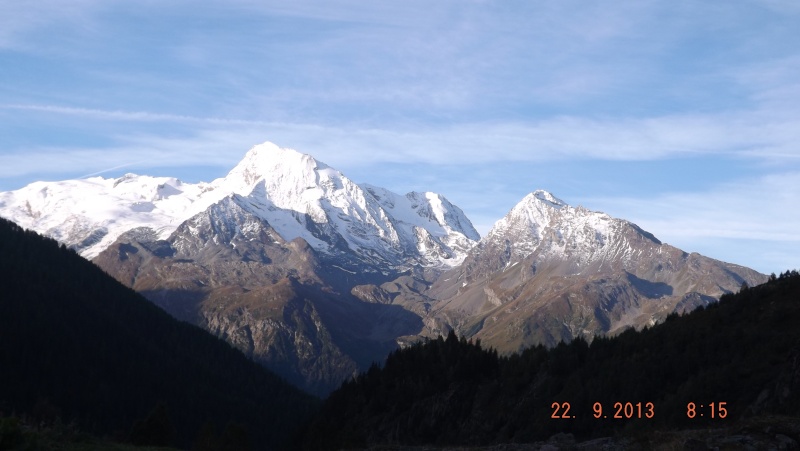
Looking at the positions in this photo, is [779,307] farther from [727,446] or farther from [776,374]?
[727,446]

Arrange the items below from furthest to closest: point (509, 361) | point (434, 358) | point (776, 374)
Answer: point (434, 358) → point (509, 361) → point (776, 374)

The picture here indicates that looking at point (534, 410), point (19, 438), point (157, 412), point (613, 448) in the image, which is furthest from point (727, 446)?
point (534, 410)

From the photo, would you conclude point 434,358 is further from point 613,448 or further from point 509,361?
point 613,448

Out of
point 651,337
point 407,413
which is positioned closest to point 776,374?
point 651,337

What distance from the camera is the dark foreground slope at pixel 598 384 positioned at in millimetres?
70875

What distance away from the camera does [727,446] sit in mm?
32906

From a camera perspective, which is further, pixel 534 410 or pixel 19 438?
pixel 534 410

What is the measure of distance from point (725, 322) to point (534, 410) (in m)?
24.8

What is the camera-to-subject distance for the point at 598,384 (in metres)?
96.6

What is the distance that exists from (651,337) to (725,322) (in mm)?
12764

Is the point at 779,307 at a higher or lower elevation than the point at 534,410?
higher

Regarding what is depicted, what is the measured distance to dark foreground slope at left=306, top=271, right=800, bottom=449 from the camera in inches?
2790

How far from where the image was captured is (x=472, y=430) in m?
108

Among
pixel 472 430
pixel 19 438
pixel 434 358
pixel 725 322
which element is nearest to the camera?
pixel 19 438
